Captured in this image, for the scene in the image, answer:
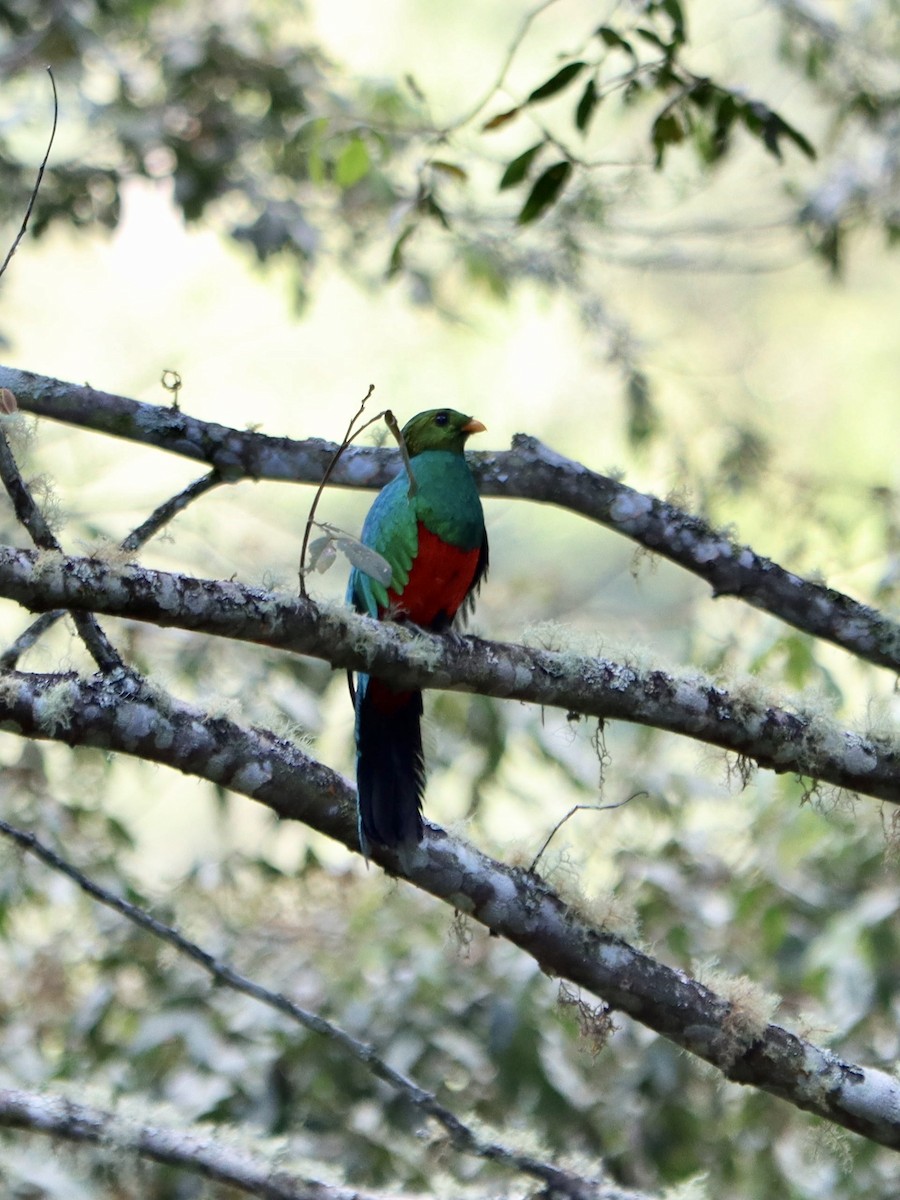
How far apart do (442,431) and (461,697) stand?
1.09 m

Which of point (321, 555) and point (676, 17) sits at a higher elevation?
point (676, 17)

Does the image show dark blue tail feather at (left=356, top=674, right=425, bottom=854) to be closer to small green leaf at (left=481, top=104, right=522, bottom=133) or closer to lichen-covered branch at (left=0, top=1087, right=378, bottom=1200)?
lichen-covered branch at (left=0, top=1087, right=378, bottom=1200)

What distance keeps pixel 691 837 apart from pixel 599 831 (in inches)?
11.8

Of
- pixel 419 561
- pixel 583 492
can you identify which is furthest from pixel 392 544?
pixel 583 492

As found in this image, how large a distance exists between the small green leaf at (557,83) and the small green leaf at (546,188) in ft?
0.61

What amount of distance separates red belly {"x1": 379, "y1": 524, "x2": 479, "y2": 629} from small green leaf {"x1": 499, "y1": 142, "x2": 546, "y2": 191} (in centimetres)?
85

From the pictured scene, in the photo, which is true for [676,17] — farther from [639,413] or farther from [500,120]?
[639,413]

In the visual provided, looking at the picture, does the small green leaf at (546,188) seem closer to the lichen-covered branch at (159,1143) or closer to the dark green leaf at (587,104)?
the dark green leaf at (587,104)

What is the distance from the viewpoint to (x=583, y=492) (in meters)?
3.09

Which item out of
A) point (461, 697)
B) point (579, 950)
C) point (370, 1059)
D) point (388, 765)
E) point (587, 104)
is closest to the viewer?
point (579, 950)

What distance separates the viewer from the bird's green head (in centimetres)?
386

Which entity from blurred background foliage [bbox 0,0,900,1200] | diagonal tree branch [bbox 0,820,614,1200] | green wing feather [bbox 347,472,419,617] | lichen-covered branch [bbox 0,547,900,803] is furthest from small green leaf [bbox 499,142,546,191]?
diagonal tree branch [bbox 0,820,614,1200]

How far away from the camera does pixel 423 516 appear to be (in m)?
3.51

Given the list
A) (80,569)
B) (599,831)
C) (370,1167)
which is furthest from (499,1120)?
(80,569)
